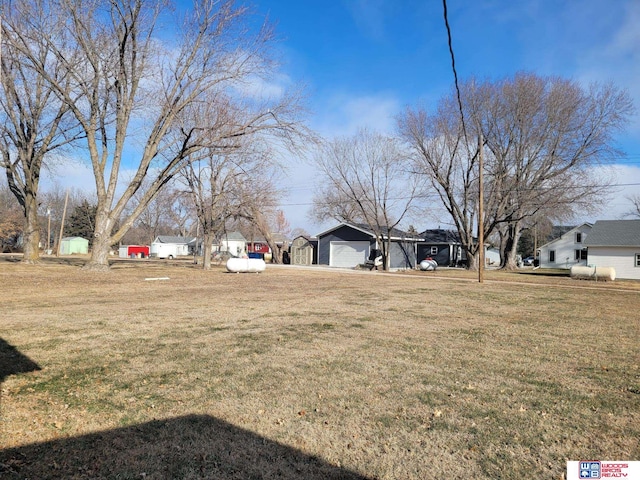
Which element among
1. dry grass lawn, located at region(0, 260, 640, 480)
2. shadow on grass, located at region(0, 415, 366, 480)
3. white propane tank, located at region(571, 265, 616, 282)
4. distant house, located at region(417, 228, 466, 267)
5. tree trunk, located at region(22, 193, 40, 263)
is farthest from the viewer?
distant house, located at region(417, 228, 466, 267)

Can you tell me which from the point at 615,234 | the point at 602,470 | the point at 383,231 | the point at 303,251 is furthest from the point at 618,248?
the point at 602,470

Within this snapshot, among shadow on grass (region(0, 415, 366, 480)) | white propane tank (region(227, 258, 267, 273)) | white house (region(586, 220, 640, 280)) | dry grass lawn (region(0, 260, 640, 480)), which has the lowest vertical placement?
shadow on grass (region(0, 415, 366, 480))

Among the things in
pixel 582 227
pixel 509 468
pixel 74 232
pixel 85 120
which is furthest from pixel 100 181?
pixel 74 232

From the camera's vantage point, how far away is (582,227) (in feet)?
160

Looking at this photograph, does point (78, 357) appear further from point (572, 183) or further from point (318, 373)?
point (572, 183)

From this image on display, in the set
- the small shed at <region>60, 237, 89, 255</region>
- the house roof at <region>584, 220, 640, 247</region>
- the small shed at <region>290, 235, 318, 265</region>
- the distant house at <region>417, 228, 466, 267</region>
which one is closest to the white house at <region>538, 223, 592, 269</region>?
the distant house at <region>417, 228, 466, 267</region>

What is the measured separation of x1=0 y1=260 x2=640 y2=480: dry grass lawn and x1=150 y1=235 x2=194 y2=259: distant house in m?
57.9

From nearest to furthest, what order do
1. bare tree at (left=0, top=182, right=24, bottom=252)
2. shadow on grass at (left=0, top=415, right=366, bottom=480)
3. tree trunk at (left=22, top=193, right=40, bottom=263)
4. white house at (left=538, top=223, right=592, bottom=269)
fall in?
shadow on grass at (left=0, top=415, right=366, bottom=480) → tree trunk at (left=22, top=193, right=40, bottom=263) → white house at (left=538, top=223, right=592, bottom=269) → bare tree at (left=0, top=182, right=24, bottom=252)

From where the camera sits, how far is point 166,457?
3.03 meters

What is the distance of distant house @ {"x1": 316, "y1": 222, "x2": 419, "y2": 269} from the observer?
39031mm

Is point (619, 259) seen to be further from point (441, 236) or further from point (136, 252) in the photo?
point (136, 252)

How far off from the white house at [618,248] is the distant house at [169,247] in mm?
52444

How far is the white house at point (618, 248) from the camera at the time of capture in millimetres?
32125

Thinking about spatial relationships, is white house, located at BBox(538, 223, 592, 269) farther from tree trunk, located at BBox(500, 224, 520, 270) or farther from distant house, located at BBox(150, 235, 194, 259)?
distant house, located at BBox(150, 235, 194, 259)
